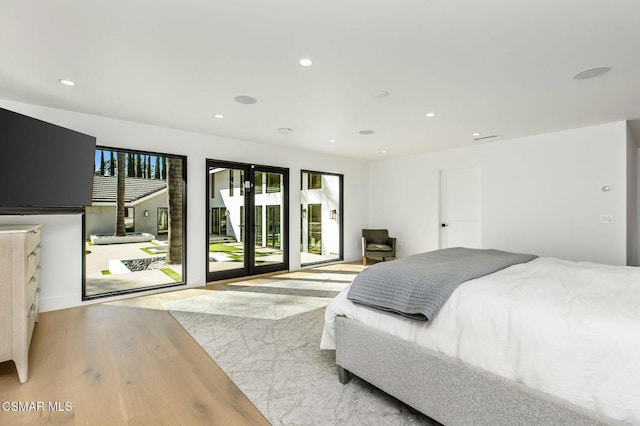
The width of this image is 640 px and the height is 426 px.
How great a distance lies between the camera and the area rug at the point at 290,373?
1835mm

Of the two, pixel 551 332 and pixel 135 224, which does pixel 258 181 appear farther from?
pixel 551 332

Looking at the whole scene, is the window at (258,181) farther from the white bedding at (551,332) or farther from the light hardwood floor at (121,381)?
the white bedding at (551,332)

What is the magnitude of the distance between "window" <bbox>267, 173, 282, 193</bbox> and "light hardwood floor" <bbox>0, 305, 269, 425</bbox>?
317cm

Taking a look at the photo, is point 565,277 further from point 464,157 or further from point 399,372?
point 464,157

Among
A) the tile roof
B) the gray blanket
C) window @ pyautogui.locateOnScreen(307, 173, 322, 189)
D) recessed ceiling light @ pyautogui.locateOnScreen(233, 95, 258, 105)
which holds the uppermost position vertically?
recessed ceiling light @ pyautogui.locateOnScreen(233, 95, 258, 105)

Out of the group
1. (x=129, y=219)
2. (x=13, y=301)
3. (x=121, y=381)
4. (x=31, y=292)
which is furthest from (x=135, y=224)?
(x=121, y=381)

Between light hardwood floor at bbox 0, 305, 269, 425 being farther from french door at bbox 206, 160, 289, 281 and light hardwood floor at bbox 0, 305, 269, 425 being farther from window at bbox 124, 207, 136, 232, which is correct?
window at bbox 124, 207, 136, 232

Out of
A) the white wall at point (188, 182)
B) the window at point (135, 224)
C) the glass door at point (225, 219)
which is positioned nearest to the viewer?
the white wall at point (188, 182)

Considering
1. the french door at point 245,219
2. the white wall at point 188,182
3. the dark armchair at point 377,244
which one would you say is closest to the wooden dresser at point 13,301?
the white wall at point 188,182

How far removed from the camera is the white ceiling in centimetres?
193

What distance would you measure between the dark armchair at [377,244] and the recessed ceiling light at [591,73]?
14.0 ft

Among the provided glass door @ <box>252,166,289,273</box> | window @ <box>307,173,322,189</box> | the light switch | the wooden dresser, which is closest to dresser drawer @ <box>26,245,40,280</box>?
the wooden dresser

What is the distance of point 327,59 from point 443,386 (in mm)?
2423

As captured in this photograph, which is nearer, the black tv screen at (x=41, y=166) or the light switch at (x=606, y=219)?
the black tv screen at (x=41, y=166)
